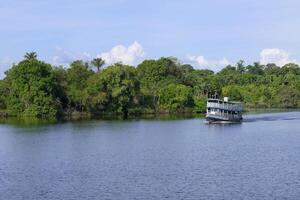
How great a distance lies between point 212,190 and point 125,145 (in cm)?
2953

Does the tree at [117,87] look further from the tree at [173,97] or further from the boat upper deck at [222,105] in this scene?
the boat upper deck at [222,105]

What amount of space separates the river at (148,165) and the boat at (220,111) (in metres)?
21.8

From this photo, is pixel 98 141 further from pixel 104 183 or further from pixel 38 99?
pixel 38 99

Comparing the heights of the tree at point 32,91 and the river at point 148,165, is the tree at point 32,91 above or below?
above

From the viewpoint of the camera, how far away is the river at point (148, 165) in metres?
40.1

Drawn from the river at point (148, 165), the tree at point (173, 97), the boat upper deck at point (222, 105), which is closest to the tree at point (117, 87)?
the tree at point (173, 97)

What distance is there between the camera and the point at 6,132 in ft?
281

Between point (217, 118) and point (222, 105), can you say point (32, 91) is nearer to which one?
point (217, 118)

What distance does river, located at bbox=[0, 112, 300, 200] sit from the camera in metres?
40.1

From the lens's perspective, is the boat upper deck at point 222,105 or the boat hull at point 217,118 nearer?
the boat upper deck at point 222,105

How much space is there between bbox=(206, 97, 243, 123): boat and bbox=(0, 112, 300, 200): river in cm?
2180

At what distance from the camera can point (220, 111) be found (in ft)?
363

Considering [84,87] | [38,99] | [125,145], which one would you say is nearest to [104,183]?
[125,145]

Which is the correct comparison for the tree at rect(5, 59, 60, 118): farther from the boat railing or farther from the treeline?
the boat railing
